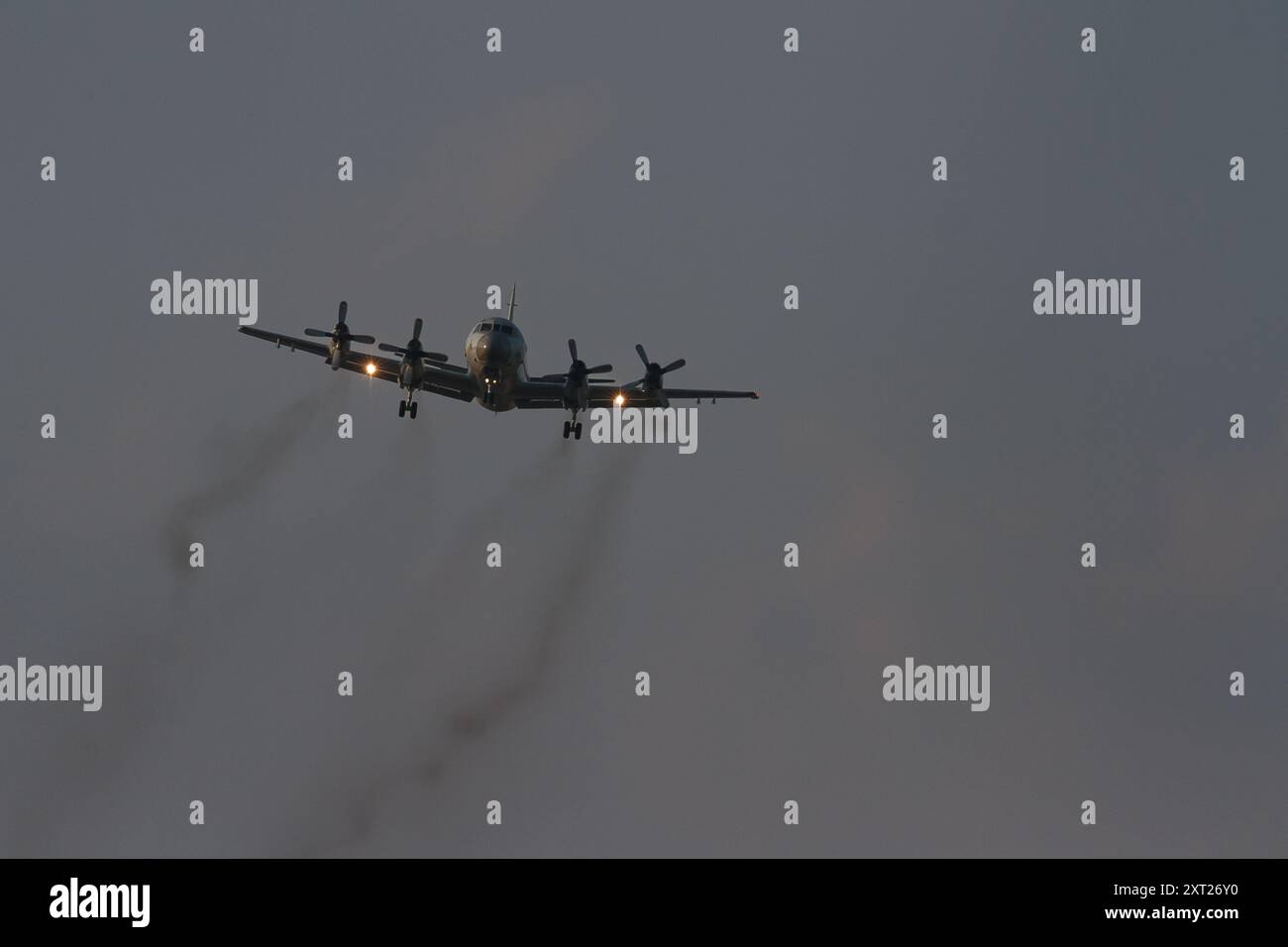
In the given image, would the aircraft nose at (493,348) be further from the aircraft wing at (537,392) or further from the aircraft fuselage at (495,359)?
the aircraft wing at (537,392)

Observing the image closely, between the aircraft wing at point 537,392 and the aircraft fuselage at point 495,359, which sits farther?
the aircraft wing at point 537,392

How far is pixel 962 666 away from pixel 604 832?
64.2 feet

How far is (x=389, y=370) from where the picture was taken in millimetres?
→ 69750

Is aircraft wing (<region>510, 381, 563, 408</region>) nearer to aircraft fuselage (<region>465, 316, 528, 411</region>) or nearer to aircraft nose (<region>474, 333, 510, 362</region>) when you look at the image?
aircraft fuselage (<region>465, 316, 528, 411</region>)

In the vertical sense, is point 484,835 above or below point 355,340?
below

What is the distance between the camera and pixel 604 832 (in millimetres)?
91312

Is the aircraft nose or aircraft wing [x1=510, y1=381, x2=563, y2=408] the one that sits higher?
the aircraft nose

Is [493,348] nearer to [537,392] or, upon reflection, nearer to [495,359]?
[495,359]

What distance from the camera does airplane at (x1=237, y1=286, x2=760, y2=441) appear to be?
66.6 m

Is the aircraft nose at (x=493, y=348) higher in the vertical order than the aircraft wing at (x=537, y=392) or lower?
higher

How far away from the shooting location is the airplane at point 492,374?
219 feet

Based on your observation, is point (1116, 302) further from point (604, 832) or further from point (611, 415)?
point (604, 832)

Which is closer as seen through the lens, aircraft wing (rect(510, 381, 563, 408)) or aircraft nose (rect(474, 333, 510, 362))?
aircraft nose (rect(474, 333, 510, 362))
